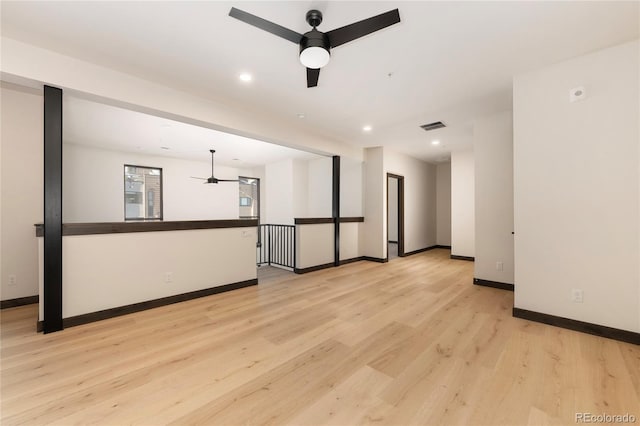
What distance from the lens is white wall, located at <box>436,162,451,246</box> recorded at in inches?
327

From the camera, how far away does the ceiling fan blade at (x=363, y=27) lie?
172 centimetres

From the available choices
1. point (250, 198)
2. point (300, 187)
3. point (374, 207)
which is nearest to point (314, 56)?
point (374, 207)

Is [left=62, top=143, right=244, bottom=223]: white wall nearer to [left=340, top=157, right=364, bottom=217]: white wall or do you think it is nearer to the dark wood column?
[left=340, top=157, right=364, bottom=217]: white wall

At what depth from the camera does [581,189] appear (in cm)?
267

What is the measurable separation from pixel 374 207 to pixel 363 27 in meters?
4.80

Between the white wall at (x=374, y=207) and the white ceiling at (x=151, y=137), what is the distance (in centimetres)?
193

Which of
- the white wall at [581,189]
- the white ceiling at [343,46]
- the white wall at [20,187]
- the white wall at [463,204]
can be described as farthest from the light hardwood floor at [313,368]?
the white wall at [463,204]

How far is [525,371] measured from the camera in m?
2.00

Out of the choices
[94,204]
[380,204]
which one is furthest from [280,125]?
[94,204]

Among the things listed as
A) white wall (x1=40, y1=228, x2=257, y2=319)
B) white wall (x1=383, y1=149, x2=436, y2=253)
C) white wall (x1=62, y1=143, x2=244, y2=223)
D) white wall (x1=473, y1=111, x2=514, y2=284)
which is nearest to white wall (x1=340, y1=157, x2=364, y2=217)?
white wall (x1=383, y1=149, x2=436, y2=253)

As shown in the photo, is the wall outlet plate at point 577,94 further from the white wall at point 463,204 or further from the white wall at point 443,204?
the white wall at point 443,204

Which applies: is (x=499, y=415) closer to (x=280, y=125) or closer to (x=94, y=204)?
(x=280, y=125)

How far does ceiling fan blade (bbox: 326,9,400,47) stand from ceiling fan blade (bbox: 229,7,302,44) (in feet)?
0.93

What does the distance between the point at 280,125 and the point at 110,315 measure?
351 cm
